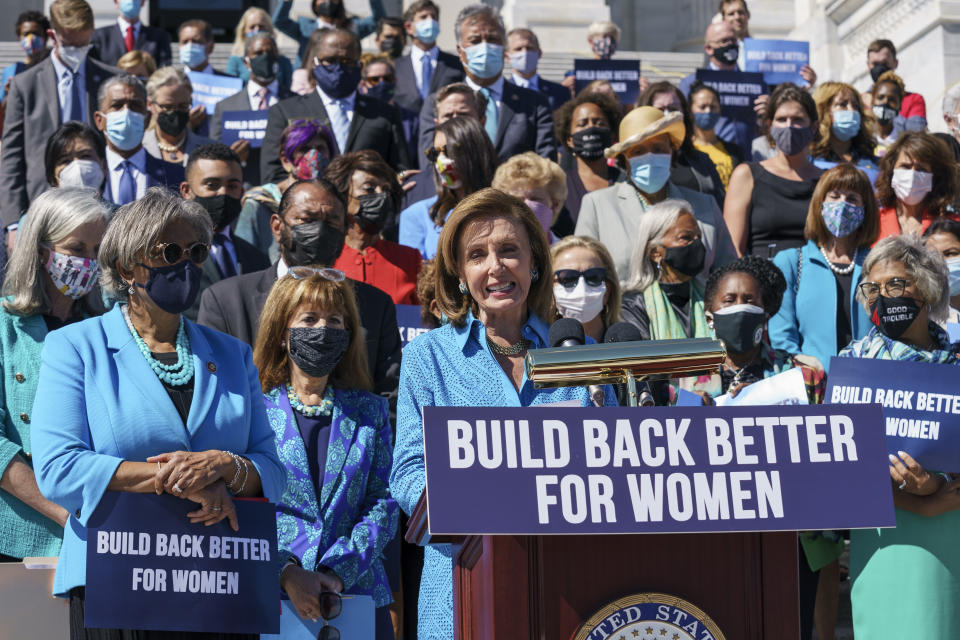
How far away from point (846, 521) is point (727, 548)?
23cm

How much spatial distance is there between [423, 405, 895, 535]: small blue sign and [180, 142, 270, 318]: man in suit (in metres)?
4.85

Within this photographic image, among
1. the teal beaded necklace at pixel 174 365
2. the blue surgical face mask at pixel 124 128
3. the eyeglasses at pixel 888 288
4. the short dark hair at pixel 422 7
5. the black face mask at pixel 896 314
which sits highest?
the short dark hair at pixel 422 7

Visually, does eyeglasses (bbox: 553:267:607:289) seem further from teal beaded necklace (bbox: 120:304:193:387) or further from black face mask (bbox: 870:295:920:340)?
teal beaded necklace (bbox: 120:304:193:387)

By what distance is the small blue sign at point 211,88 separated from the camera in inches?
440

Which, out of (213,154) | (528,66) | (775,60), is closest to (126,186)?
(213,154)

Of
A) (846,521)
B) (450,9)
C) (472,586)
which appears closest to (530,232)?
(472,586)

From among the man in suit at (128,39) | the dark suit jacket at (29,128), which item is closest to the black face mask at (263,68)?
the dark suit jacket at (29,128)

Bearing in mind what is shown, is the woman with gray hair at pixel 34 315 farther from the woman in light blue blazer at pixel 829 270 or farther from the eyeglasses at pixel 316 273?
the woman in light blue blazer at pixel 829 270

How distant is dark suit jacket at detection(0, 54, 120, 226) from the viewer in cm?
868

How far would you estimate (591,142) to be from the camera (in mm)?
8617

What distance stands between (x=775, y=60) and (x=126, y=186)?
25.7ft

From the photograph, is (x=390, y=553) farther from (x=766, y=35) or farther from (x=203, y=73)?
(x=766, y=35)

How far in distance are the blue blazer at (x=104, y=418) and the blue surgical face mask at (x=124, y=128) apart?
449cm

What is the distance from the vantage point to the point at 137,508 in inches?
147
